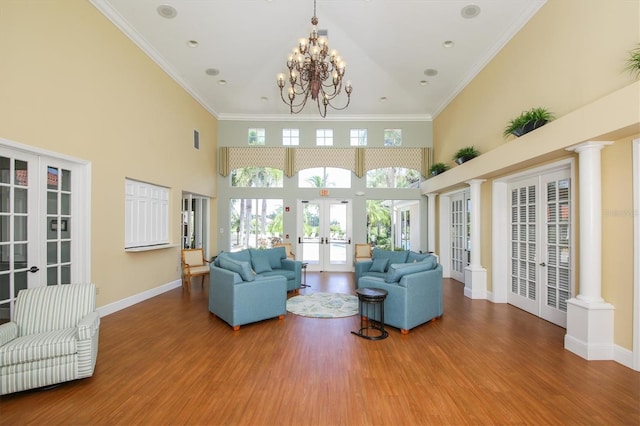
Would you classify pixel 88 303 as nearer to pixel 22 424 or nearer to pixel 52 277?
pixel 22 424

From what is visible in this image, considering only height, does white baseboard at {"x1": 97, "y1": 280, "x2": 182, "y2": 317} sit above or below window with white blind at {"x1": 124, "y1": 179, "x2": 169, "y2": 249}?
below

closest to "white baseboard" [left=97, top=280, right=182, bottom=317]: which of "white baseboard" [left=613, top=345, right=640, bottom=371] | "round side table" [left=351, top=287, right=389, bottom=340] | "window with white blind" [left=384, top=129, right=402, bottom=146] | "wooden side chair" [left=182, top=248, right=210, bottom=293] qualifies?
"wooden side chair" [left=182, top=248, right=210, bottom=293]

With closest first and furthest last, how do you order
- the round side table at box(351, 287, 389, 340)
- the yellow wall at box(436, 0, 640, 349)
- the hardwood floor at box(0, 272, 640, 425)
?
the hardwood floor at box(0, 272, 640, 425) → the yellow wall at box(436, 0, 640, 349) → the round side table at box(351, 287, 389, 340)

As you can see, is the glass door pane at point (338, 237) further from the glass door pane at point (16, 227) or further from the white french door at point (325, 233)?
the glass door pane at point (16, 227)

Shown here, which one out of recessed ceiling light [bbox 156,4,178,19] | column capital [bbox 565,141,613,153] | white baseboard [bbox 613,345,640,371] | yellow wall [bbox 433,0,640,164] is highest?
recessed ceiling light [bbox 156,4,178,19]

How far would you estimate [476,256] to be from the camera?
228 inches

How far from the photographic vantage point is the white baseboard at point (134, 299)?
4.54 metres

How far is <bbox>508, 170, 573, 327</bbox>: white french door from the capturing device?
4.05 meters

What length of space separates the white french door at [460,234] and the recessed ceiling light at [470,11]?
142 inches

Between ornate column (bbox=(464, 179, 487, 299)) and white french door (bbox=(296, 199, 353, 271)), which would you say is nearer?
ornate column (bbox=(464, 179, 487, 299))

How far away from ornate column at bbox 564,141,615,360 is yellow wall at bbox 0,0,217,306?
6412 millimetres

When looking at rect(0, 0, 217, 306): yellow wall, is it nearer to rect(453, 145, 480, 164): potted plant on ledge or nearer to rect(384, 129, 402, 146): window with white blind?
rect(384, 129, 402, 146): window with white blind

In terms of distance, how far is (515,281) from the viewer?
516 cm

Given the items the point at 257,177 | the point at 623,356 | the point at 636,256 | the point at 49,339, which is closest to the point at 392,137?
the point at 257,177
